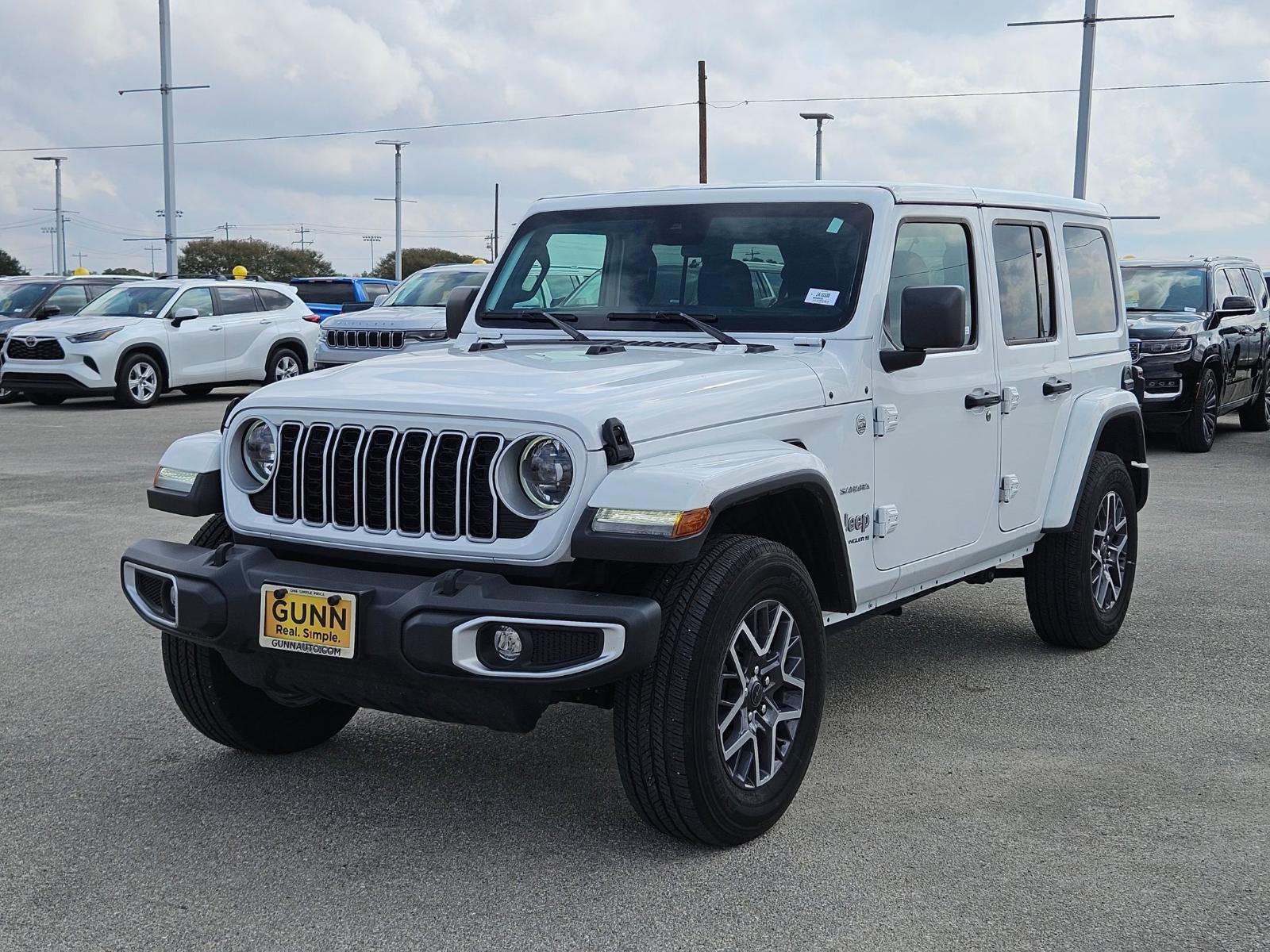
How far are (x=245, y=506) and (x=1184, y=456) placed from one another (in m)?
11.9

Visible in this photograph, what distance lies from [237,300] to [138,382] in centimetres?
197

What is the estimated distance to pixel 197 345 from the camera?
64.6 ft

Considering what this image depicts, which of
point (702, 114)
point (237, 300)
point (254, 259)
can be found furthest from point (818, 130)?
point (254, 259)

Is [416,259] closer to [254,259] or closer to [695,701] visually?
[254,259]

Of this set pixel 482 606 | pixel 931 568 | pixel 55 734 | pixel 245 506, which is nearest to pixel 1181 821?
pixel 931 568

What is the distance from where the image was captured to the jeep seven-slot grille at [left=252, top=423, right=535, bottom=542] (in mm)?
3924

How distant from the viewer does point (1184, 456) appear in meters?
14.3

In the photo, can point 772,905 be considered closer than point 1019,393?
Yes

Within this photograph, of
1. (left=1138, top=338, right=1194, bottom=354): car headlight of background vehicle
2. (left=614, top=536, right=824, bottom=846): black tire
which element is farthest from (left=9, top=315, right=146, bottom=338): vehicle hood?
(left=614, top=536, right=824, bottom=846): black tire

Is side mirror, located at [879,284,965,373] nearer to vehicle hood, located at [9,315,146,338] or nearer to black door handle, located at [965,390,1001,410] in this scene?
black door handle, located at [965,390,1001,410]

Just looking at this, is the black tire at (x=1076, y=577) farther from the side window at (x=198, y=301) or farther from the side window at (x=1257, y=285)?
the side window at (x=198, y=301)

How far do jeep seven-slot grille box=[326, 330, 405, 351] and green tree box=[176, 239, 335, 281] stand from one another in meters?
64.7

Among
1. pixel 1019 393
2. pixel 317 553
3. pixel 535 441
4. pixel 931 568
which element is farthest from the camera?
pixel 1019 393

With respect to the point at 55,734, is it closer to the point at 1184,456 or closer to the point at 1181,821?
the point at 1181,821
